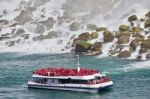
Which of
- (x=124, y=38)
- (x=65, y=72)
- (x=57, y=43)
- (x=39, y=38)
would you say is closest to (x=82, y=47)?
(x=124, y=38)

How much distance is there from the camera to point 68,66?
124750mm

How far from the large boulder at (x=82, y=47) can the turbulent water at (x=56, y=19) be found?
6870 millimetres

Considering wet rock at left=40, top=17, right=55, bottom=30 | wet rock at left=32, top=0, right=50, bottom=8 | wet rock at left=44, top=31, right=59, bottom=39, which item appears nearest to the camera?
wet rock at left=44, top=31, right=59, bottom=39

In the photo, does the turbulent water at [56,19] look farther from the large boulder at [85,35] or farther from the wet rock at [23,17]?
the large boulder at [85,35]

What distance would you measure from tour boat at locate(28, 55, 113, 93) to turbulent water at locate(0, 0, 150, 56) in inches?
1883

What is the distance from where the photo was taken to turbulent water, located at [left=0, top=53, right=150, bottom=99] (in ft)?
319

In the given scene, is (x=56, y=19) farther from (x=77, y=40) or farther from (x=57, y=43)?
(x=77, y=40)

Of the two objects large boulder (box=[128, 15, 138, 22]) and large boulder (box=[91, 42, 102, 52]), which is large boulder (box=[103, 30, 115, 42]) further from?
large boulder (box=[128, 15, 138, 22])

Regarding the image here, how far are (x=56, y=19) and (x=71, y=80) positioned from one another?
76.3 meters

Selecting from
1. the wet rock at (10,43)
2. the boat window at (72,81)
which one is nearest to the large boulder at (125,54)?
the boat window at (72,81)

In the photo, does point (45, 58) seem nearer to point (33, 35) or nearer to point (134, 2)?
point (33, 35)

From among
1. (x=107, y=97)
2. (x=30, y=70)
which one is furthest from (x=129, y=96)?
(x=30, y=70)

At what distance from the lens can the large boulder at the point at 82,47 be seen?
473ft

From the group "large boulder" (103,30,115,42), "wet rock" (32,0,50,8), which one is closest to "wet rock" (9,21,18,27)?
"wet rock" (32,0,50,8)
